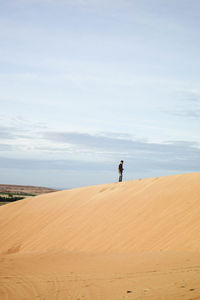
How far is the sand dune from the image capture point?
6770mm

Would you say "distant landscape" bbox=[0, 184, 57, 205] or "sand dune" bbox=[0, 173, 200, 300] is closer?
"sand dune" bbox=[0, 173, 200, 300]

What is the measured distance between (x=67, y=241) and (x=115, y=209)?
265 centimetres

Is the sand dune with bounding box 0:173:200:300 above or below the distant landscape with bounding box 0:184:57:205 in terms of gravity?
below

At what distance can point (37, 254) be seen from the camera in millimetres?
12570

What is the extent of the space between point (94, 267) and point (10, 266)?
Answer: 2884 millimetres

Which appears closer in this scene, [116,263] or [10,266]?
[116,263]

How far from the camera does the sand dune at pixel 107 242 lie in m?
6.77

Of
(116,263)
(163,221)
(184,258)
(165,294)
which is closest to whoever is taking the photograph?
(165,294)

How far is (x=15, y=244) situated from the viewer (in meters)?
15.2

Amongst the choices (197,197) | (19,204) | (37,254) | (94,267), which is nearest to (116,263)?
(94,267)

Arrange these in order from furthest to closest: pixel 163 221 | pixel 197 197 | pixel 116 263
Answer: pixel 197 197 < pixel 163 221 < pixel 116 263

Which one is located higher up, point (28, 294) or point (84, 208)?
point (84, 208)

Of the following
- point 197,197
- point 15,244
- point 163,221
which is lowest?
point 15,244

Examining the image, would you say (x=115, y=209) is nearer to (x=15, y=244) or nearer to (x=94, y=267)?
(x=15, y=244)
